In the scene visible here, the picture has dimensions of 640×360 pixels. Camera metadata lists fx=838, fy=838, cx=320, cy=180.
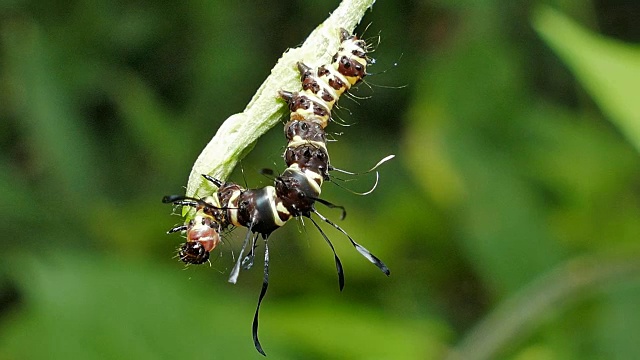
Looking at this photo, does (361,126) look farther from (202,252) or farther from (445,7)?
(202,252)

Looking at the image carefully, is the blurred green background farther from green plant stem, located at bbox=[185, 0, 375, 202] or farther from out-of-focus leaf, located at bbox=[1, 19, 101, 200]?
green plant stem, located at bbox=[185, 0, 375, 202]

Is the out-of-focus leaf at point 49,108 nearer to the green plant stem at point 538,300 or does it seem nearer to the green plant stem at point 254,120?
the green plant stem at point 538,300

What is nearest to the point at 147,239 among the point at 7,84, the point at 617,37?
the point at 7,84

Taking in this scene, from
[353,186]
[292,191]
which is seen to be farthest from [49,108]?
[292,191]

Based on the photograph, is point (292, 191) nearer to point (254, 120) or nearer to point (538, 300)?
point (254, 120)

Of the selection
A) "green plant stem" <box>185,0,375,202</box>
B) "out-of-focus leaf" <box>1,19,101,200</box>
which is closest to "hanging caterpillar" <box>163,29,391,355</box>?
"green plant stem" <box>185,0,375,202</box>
